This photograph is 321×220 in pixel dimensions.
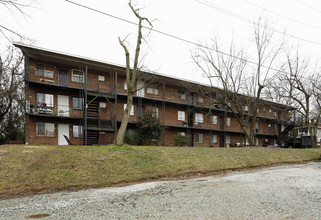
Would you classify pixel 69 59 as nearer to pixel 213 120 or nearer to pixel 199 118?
pixel 199 118

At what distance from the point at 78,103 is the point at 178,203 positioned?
1628 centimetres

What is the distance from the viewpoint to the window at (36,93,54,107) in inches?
699

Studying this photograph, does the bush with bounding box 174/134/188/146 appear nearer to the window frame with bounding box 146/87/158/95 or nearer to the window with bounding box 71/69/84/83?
the window frame with bounding box 146/87/158/95

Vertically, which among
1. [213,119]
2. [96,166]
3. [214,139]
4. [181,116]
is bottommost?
[214,139]

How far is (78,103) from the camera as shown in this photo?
62.8 feet

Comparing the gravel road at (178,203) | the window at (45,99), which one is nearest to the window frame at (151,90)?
the window at (45,99)

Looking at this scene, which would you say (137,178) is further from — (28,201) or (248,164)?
(248,164)

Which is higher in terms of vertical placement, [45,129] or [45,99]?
[45,99]

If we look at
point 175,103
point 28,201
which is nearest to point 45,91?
point 175,103

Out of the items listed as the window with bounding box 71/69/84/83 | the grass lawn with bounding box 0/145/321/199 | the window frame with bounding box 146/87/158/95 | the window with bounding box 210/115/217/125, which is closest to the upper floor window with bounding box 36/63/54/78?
the window with bounding box 71/69/84/83

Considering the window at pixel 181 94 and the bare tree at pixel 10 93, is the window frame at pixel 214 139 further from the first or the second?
the bare tree at pixel 10 93

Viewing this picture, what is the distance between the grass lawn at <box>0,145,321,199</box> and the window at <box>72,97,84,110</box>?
8.67m

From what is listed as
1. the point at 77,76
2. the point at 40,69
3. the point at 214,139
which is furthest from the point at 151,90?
the point at 214,139

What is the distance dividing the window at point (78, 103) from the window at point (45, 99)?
1.77 metres
